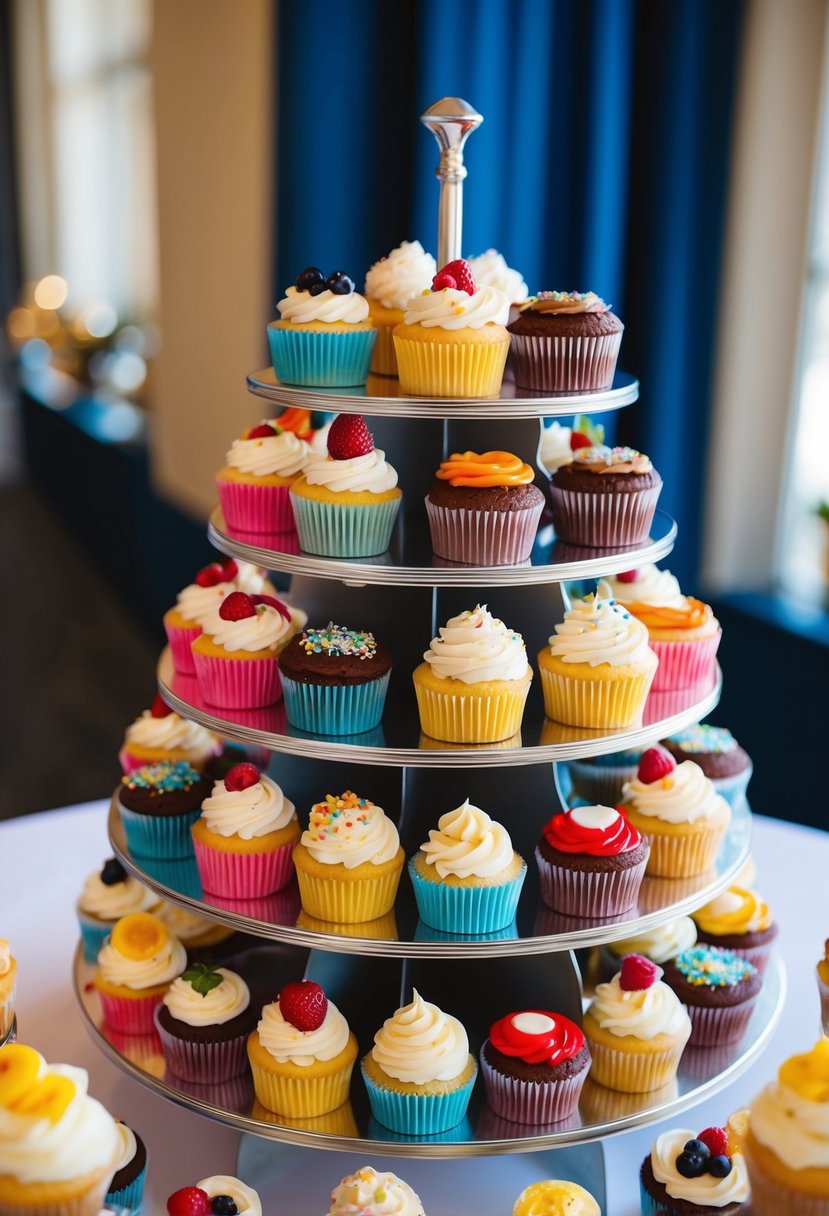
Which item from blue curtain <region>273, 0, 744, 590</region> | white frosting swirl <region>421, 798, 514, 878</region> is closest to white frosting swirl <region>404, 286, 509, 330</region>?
white frosting swirl <region>421, 798, 514, 878</region>

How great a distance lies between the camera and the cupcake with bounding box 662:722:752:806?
219 cm

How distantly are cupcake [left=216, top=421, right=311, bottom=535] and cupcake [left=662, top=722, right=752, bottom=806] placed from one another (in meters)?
0.74

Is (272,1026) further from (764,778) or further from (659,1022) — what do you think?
(764,778)

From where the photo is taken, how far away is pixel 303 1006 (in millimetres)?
1750

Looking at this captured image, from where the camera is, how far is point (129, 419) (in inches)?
282

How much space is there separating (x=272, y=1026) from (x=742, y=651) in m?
2.22

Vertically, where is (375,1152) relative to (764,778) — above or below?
above

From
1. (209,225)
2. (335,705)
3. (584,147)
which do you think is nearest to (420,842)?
(335,705)

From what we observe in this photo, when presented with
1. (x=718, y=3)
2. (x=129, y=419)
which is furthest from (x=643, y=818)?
(x=129, y=419)

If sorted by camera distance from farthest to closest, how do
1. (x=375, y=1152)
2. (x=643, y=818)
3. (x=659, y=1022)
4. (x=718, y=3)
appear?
(x=718, y=3) < (x=643, y=818) < (x=659, y=1022) < (x=375, y=1152)

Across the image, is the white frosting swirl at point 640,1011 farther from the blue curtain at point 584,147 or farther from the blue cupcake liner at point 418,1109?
the blue curtain at point 584,147

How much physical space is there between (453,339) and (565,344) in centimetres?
17

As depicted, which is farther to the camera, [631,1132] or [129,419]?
[129,419]

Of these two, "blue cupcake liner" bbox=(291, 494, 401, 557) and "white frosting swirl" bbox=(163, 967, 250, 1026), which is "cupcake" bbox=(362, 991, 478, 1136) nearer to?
"white frosting swirl" bbox=(163, 967, 250, 1026)
